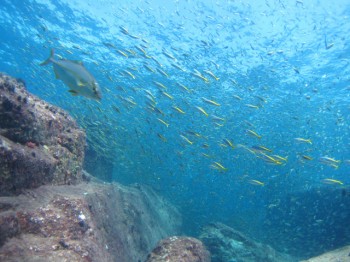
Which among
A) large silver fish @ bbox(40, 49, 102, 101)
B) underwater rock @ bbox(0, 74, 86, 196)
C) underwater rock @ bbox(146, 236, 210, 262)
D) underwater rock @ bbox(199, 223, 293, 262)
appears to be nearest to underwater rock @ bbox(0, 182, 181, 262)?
underwater rock @ bbox(0, 74, 86, 196)

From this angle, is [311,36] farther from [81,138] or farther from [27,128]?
[27,128]

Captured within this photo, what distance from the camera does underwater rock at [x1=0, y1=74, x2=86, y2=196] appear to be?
12.3ft

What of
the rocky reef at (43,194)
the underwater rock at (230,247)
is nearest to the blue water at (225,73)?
the underwater rock at (230,247)

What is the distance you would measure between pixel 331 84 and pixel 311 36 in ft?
20.7

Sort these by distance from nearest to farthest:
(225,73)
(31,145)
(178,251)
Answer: (31,145), (178,251), (225,73)

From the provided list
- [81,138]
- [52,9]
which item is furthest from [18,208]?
[52,9]

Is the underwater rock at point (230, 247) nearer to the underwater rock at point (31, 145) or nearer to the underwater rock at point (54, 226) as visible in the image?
the underwater rock at point (54, 226)

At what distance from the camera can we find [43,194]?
4.12m

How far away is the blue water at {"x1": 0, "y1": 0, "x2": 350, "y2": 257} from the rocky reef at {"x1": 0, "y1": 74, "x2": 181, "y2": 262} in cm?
609

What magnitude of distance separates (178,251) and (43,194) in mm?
3182

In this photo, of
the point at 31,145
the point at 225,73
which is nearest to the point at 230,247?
the point at 31,145

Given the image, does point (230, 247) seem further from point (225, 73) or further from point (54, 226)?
point (225, 73)

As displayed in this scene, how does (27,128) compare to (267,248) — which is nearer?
(27,128)

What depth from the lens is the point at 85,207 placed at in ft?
14.9
